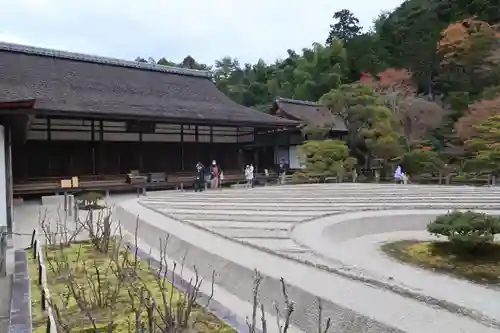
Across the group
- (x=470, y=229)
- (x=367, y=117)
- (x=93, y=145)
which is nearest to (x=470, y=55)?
(x=367, y=117)

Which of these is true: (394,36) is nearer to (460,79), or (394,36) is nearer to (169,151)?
(460,79)

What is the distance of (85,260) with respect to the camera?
5.96 m

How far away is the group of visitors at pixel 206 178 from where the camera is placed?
→ 1579 centimetres

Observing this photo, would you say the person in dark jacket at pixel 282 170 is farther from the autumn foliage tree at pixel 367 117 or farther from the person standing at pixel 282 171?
the autumn foliage tree at pixel 367 117


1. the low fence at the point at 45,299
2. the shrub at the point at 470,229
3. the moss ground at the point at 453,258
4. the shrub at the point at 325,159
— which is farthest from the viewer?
the shrub at the point at 325,159

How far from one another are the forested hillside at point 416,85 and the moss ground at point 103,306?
52.0ft

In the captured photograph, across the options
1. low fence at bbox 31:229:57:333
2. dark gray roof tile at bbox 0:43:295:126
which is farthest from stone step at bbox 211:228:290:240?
dark gray roof tile at bbox 0:43:295:126

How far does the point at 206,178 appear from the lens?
16.2 metres

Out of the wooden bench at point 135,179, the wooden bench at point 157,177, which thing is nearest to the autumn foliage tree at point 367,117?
the wooden bench at point 157,177

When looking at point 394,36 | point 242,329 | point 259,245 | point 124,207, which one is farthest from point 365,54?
point 242,329

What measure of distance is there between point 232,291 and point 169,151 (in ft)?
44.2

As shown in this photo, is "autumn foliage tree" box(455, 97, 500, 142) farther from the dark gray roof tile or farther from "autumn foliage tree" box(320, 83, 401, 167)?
the dark gray roof tile

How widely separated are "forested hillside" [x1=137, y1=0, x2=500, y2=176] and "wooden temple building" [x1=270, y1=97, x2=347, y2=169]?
1110 mm

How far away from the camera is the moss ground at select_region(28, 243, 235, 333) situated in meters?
3.63
